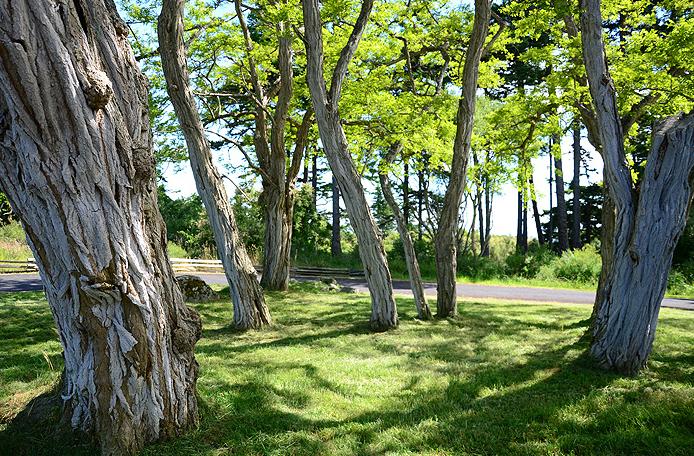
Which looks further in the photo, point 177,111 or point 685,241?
point 685,241

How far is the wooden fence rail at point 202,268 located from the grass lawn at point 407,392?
11.5 metres

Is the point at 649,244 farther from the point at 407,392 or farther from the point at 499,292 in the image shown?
the point at 499,292

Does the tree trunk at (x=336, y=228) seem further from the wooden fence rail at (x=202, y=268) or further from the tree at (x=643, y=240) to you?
the tree at (x=643, y=240)

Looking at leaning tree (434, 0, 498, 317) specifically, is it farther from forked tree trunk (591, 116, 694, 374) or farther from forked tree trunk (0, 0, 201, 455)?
forked tree trunk (0, 0, 201, 455)

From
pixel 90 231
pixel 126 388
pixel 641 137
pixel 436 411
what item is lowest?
pixel 436 411

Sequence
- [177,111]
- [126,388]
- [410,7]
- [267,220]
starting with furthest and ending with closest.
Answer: [267,220]
[410,7]
[177,111]
[126,388]

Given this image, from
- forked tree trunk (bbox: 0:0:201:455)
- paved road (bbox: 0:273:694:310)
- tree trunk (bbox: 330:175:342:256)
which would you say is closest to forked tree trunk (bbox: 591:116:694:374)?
forked tree trunk (bbox: 0:0:201:455)

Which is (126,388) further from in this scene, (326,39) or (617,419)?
(326,39)

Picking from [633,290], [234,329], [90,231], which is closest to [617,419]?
[633,290]

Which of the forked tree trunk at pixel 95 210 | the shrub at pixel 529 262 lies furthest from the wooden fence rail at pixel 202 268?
the forked tree trunk at pixel 95 210

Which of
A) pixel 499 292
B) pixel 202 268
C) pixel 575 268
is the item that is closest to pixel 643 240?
pixel 499 292

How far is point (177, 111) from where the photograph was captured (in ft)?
26.5

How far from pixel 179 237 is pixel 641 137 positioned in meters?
21.3

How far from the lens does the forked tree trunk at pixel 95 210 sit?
3189mm
